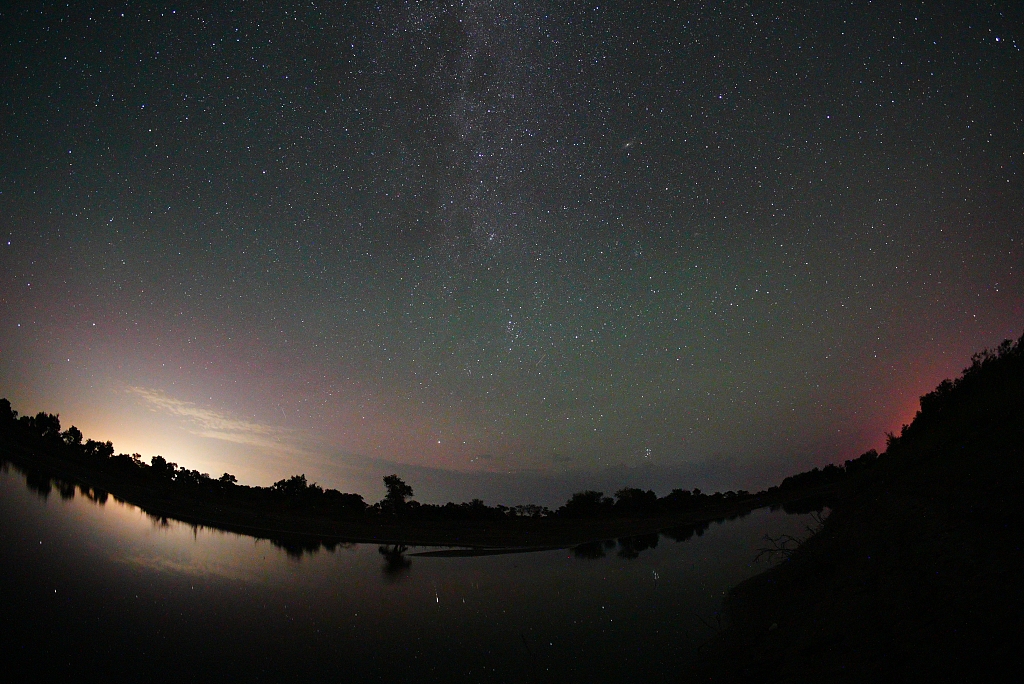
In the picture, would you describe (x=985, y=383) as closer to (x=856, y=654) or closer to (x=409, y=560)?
(x=856, y=654)

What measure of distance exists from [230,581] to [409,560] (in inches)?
440

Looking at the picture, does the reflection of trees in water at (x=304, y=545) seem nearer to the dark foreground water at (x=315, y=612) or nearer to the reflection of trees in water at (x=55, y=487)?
the dark foreground water at (x=315, y=612)

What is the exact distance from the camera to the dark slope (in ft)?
18.3

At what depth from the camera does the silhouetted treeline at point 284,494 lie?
52588 millimetres

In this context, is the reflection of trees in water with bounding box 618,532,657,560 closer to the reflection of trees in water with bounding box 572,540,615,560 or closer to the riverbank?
the reflection of trees in water with bounding box 572,540,615,560

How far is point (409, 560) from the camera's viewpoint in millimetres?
27188

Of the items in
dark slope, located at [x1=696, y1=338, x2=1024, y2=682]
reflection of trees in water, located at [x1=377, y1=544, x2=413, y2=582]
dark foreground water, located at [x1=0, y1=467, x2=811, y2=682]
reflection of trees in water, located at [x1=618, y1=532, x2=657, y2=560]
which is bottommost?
reflection of trees in water, located at [x1=618, y1=532, x2=657, y2=560]

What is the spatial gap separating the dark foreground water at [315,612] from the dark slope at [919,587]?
2.34 m

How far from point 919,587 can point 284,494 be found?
223 ft

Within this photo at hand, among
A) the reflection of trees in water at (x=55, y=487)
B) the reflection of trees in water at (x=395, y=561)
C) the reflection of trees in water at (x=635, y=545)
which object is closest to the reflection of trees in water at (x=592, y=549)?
the reflection of trees in water at (x=635, y=545)

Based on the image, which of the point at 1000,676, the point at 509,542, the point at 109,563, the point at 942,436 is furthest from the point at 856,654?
the point at 509,542

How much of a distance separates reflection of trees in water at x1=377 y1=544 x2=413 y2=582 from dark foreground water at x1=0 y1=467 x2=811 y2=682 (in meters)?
0.18

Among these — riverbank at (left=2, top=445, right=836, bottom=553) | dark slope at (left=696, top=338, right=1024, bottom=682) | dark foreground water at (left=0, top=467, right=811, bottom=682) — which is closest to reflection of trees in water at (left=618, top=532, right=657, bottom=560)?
riverbank at (left=2, top=445, right=836, bottom=553)

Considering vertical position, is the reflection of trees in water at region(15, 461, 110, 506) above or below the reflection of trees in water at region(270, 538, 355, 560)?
above
